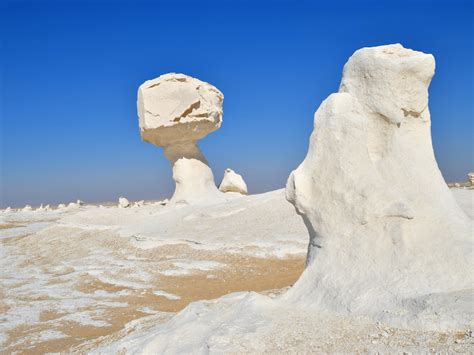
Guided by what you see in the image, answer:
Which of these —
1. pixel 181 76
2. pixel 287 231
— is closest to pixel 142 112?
pixel 181 76

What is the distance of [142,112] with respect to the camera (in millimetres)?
17078

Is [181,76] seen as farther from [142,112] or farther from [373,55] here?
[373,55]

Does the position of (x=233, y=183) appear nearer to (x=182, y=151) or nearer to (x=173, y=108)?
(x=182, y=151)

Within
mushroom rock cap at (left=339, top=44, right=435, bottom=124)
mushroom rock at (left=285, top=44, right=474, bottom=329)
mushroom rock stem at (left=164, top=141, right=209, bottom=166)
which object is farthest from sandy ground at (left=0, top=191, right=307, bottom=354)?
mushroom rock stem at (left=164, top=141, right=209, bottom=166)

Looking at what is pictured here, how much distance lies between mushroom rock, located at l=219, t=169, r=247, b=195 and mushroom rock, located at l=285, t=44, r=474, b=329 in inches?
644

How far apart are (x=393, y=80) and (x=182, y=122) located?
13.1 m

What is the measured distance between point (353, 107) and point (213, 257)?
19.3ft

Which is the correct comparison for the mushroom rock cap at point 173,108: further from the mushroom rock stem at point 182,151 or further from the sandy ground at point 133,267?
the sandy ground at point 133,267

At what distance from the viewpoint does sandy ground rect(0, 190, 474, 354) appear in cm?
333

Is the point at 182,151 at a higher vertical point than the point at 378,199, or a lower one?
higher

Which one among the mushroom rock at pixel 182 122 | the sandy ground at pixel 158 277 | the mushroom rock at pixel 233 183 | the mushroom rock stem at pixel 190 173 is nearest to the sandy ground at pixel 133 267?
the sandy ground at pixel 158 277

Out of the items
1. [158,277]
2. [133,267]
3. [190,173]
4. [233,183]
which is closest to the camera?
[158,277]

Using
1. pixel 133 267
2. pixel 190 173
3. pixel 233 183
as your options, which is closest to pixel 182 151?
pixel 190 173

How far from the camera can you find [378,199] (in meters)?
4.12
